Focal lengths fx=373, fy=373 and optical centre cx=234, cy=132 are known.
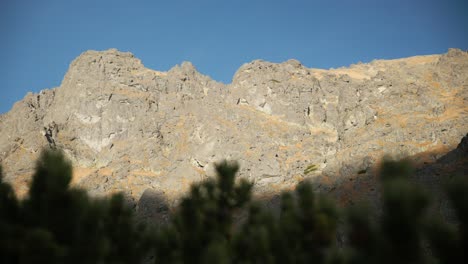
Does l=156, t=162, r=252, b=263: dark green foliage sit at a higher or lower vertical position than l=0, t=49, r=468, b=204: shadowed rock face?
lower

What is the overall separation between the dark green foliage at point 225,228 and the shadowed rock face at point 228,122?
4842cm

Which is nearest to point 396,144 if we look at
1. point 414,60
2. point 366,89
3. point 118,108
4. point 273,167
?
point 273,167

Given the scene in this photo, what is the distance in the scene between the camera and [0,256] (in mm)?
15789

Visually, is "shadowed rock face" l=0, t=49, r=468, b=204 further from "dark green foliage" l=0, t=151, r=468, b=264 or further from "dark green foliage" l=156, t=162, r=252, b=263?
"dark green foliage" l=0, t=151, r=468, b=264

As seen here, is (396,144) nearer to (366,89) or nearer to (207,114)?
(366,89)

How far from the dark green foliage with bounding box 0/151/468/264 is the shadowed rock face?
4842 centimetres

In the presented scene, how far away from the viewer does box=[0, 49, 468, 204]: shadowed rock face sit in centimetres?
8256

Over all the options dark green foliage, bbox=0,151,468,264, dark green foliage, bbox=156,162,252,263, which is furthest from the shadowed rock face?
dark green foliage, bbox=0,151,468,264

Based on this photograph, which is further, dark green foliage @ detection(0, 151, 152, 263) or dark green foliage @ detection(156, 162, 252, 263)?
dark green foliage @ detection(156, 162, 252, 263)

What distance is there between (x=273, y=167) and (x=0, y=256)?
240 feet

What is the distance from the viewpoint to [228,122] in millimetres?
98375

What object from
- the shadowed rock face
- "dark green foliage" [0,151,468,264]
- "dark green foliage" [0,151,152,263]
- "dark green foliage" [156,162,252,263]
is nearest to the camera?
"dark green foliage" [0,151,468,264]

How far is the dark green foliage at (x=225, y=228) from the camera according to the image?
514 inches

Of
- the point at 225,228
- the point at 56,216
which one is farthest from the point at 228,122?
the point at 56,216
